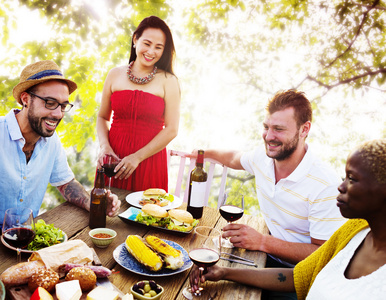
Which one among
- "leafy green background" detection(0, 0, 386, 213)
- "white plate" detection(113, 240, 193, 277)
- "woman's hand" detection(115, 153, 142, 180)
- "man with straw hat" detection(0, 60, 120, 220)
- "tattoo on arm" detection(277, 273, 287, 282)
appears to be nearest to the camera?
"white plate" detection(113, 240, 193, 277)

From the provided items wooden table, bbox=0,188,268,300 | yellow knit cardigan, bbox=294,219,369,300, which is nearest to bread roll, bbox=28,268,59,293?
wooden table, bbox=0,188,268,300

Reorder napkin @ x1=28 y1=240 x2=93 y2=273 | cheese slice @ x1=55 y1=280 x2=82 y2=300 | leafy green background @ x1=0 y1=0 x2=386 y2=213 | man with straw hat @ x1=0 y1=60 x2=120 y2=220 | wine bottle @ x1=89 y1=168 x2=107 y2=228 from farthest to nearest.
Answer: leafy green background @ x1=0 y1=0 x2=386 y2=213
man with straw hat @ x1=0 y1=60 x2=120 y2=220
wine bottle @ x1=89 y1=168 x2=107 y2=228
napkin @ x1=28 y1=240 x2=93 y2=273
cheese slice @ x1=55 y1=280 x2=82 y2=300

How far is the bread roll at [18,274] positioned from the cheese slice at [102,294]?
0.83 ft

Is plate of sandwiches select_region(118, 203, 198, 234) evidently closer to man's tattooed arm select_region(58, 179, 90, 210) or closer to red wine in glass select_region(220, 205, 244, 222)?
red wine in glass select_region(220, 205, 244, 222)

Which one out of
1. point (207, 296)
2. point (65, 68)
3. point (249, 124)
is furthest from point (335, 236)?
point (249, 124)

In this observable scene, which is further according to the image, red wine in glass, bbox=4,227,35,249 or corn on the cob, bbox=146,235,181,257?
corn on the cob, bbox=146,235,181,257

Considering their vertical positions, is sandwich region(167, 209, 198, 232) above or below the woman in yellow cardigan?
below

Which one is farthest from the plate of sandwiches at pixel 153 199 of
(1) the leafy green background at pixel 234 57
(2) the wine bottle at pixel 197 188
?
(1) the leafy green background at pixel 234 57

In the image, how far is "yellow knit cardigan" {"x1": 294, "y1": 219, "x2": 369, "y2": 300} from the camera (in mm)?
1374

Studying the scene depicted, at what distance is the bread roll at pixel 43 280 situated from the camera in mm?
1107

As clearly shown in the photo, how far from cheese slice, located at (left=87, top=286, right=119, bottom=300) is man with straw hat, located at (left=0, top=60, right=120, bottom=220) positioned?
0.80 metres

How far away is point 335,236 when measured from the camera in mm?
1438

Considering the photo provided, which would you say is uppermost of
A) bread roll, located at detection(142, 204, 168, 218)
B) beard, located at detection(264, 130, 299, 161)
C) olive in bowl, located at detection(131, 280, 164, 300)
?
beard, located at detection(264, 130, 299, 161)

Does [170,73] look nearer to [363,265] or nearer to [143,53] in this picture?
[143,53]
